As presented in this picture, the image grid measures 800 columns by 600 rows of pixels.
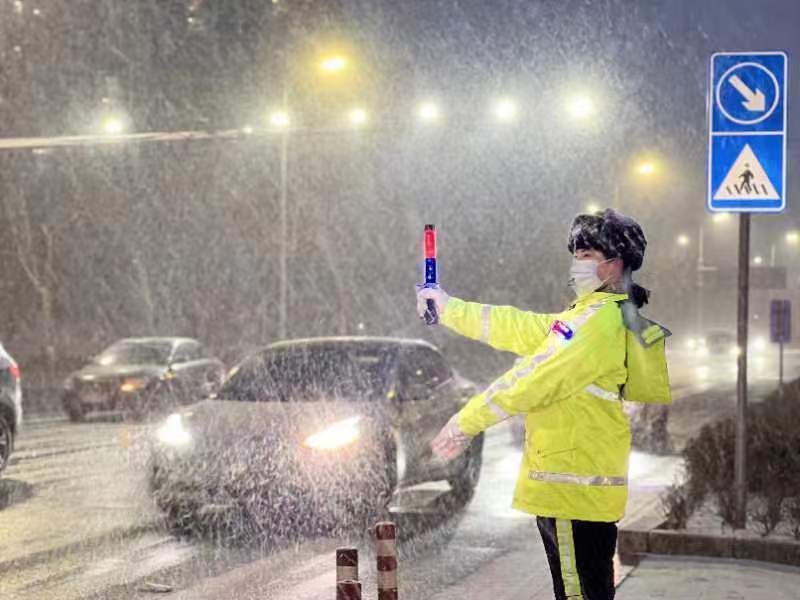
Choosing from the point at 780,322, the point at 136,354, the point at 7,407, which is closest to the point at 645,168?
the point at 780,322

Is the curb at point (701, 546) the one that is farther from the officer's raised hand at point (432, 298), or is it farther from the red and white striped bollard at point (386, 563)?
the officer's raised hand at point (432, 298)

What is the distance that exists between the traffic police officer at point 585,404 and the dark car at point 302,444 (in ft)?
17.6

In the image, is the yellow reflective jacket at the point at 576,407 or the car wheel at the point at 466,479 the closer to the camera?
the yellow reflective jacket at the point at 576,407

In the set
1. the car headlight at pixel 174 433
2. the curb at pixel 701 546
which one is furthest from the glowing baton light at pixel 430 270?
the car headlight at pixel 174 433

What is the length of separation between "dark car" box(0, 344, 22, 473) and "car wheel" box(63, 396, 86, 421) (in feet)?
28.2

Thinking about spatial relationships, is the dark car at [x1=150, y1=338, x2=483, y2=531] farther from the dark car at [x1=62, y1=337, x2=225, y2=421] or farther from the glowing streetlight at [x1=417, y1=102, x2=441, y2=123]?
the dark car at [x1=62, y1=337, x2=225, y2=421]

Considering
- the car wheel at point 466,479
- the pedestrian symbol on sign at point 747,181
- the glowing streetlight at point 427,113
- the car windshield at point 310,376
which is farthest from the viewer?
the glowing streetlight at point 427,113

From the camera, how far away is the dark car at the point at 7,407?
1193 centimetres

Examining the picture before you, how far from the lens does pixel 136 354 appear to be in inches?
874

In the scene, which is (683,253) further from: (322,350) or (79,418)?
(322,350)

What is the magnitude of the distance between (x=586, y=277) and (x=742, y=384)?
477 cm

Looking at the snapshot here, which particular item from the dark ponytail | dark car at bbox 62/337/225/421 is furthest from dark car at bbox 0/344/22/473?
the dark ponytail

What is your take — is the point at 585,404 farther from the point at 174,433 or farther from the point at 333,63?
the point at 333,63

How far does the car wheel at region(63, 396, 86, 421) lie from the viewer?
20.7 metres
